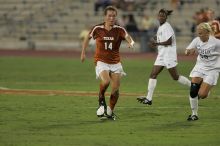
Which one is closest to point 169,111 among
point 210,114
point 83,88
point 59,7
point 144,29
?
point 210,114

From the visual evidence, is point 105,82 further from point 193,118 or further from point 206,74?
point 206,74

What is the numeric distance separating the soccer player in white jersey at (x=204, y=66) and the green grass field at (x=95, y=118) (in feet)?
1.58

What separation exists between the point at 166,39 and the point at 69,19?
24668mm

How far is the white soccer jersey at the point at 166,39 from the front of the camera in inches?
690

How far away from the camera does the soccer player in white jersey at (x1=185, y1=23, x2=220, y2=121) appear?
562 inches

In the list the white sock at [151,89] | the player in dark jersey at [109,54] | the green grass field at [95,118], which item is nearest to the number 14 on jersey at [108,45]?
the player in dark jersey at [109,54]

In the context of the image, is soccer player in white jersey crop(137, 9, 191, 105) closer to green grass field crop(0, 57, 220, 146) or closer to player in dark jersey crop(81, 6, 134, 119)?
green grass field crop(0, 57, 220, 146)

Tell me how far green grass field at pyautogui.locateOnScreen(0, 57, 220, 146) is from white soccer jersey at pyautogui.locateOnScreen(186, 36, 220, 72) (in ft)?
3.40

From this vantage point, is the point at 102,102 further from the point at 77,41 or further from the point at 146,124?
the point at 77,41

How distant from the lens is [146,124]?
44.9 feet

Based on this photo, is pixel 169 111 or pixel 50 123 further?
pixel 169 111

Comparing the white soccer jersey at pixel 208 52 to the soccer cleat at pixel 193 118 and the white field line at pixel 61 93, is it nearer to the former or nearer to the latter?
the soccer cleat at pixel 193 118

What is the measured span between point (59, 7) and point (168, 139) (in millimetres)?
31614

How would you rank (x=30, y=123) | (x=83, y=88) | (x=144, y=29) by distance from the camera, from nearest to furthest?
(x=30, y=123) → (x=83, y=88) → (x=144, y=29)
